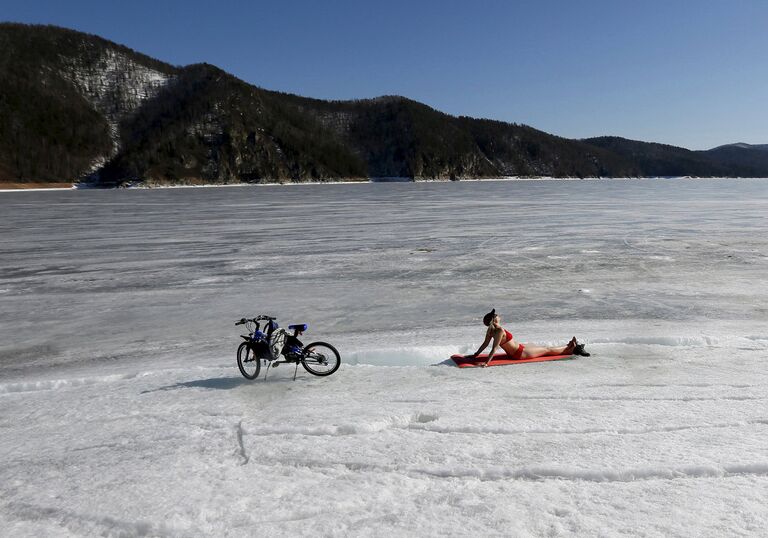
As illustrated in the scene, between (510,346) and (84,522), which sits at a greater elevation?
(510,346)

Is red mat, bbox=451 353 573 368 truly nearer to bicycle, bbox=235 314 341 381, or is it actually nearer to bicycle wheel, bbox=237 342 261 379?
bicycle, bbox=235 314 341 381

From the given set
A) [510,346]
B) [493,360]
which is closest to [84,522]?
[493,360]

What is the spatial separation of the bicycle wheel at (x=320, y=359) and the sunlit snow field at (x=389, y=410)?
0.51ft

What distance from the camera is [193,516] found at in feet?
12.3

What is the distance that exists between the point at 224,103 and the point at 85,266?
196341 millimetres

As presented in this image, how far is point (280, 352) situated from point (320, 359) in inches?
17.9

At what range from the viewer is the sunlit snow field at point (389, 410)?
3.76m

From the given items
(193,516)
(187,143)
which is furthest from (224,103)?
(193,516)

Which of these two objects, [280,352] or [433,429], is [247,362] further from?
[433,429]

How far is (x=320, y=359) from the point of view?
255 inches

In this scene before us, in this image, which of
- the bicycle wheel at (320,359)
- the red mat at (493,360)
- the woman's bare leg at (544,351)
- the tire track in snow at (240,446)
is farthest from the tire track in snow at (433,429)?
the woman's bare leg at (544,351)

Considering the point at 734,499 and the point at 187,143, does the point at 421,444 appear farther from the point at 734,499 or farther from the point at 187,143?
the point at 187,143

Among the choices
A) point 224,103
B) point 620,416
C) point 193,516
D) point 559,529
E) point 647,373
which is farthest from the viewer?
point 224,103

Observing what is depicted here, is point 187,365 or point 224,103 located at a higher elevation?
point 224,103
